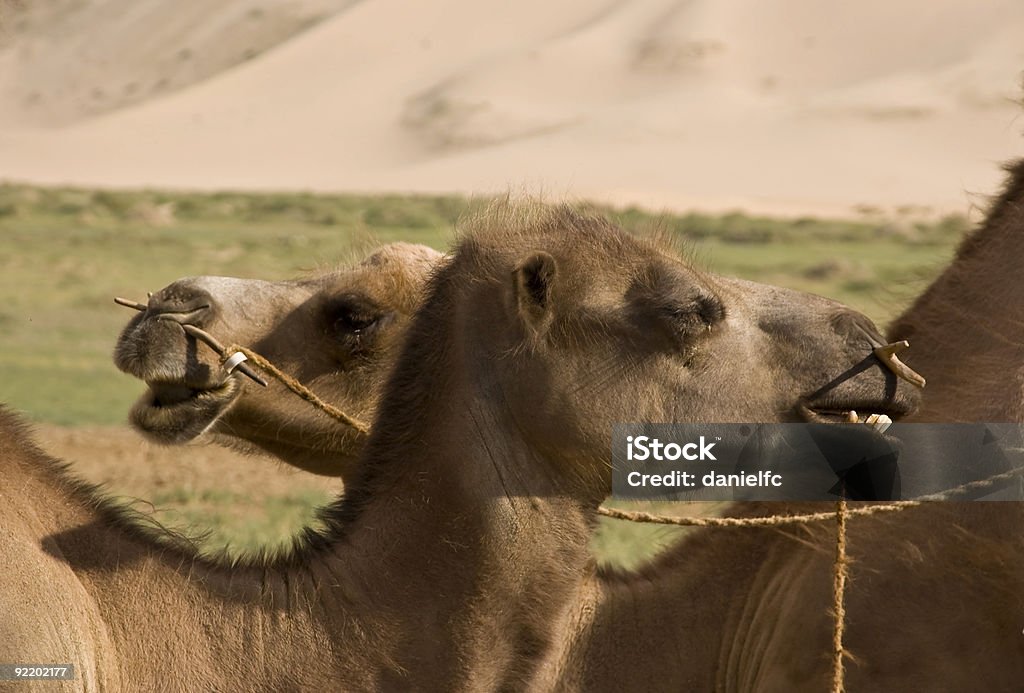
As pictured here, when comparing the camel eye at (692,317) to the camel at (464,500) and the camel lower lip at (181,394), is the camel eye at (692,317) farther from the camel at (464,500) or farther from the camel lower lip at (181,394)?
the camel lower lip at (181,394)

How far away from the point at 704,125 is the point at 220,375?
2411 inches

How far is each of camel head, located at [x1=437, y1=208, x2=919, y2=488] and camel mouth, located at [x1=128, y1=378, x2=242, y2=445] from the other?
3.18ft

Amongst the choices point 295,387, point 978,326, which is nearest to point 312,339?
point 295,387

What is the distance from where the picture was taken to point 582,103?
69688 millimetres

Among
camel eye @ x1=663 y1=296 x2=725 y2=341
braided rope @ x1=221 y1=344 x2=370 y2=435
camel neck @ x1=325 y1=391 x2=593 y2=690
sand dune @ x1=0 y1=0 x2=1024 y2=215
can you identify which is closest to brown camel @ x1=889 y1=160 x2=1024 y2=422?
camel eye @ x1=663 y1=296 x2=725 y2=341

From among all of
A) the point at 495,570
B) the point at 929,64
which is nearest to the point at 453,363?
the point at 495,570

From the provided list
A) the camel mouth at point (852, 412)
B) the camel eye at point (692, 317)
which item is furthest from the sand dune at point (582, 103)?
the camel mouth at point (852, 412)

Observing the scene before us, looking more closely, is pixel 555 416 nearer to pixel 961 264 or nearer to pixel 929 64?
pixel 961 264

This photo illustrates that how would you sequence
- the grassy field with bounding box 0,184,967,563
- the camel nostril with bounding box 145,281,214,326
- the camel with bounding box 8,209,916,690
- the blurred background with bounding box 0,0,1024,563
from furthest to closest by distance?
1. the blurred background with bounding box 0,0,1024,563
2. the grassy field with bounding box 0,184,967,563
3. the camel nostril with bounding box 145,281,214,326
4. the camel with bounding box 8,209,916,690

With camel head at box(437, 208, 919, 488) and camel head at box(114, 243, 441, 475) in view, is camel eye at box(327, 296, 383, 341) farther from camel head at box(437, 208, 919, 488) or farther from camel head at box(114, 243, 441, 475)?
camel head at box(437, 208, 919, 488)

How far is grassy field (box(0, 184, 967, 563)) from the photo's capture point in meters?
9.59

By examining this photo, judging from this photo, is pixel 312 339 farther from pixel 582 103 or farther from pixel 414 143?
pixel 582 103

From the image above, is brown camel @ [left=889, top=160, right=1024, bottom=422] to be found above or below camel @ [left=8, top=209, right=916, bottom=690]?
above

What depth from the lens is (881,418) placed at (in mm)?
3514
